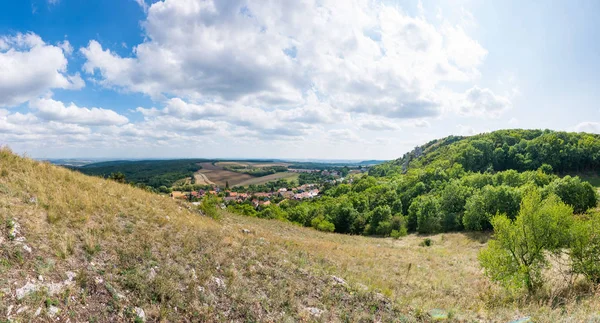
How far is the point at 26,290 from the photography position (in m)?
5.77

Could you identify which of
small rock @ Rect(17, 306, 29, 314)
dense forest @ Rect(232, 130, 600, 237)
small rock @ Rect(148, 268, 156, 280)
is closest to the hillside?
dense forest @ Rect(232, 130, 600, 237)

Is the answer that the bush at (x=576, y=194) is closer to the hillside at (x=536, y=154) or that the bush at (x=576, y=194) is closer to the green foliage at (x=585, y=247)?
the green foliage at (x=585, y=247)

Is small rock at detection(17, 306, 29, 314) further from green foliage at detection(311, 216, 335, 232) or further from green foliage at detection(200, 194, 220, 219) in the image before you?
green foliage at detection(311, 216, 335, 232)

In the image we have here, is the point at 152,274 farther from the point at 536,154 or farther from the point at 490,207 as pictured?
the point at 536,154

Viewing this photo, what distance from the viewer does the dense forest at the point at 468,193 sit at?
49531 mm

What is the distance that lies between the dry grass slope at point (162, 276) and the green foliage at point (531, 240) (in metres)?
1.07

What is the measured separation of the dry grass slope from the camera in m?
6.45

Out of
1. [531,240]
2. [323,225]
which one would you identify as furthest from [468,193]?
[531,240]

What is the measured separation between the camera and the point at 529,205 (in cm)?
1435

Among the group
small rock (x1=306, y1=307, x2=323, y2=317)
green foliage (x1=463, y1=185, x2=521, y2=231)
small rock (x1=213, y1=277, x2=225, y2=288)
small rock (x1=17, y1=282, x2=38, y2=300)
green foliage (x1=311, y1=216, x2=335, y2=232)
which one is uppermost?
small rock (x1=17, y1=282, x2=38, y2=300)

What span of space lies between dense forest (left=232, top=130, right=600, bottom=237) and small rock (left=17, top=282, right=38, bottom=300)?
1447 inches

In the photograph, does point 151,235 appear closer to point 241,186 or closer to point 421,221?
point 421,221

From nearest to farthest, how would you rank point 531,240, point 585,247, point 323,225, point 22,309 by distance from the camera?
point 22,309 → point 585,247 → point 531,240 → point 323,225

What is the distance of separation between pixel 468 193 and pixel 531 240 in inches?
2177
